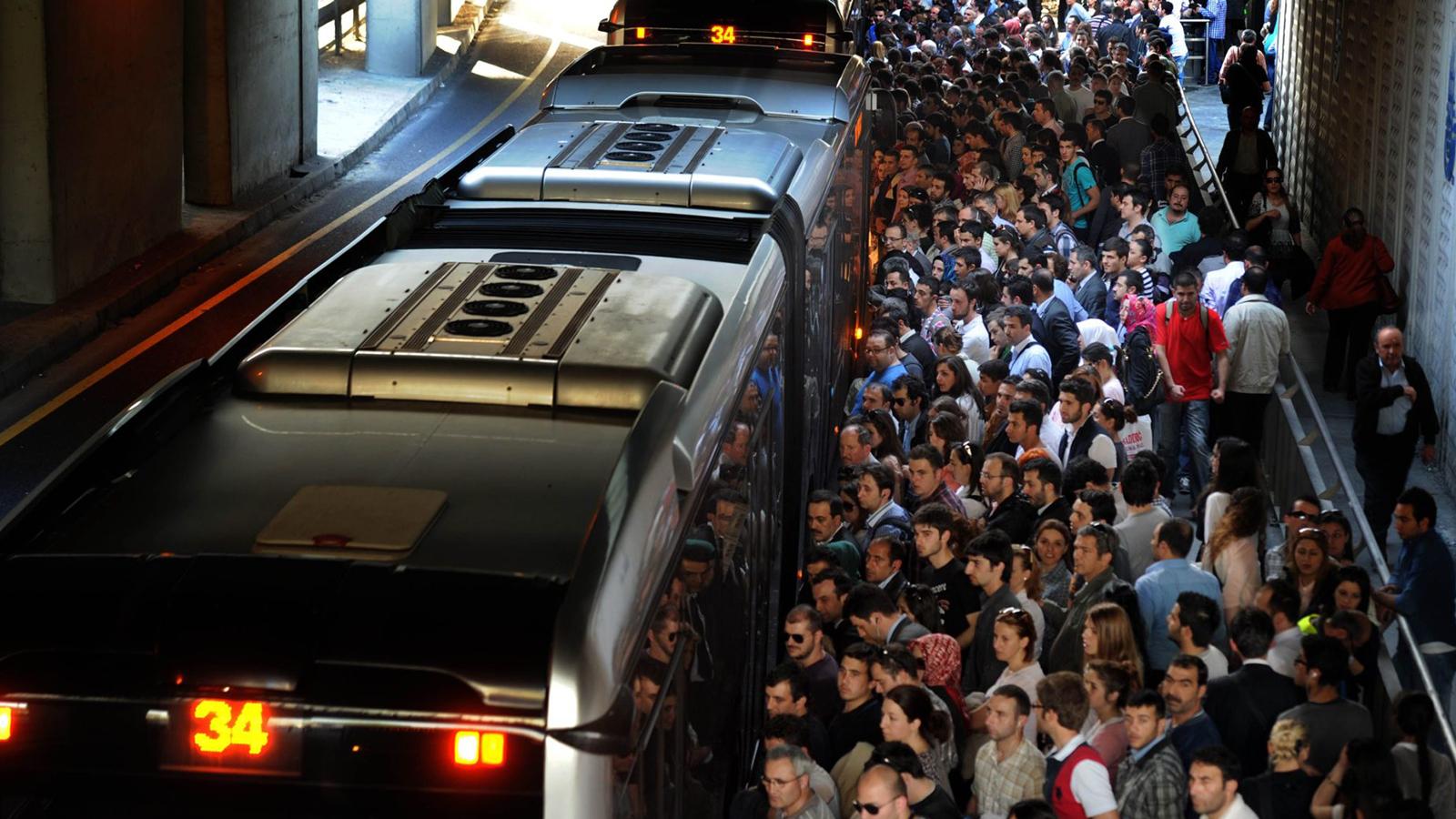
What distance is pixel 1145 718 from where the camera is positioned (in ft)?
25.3

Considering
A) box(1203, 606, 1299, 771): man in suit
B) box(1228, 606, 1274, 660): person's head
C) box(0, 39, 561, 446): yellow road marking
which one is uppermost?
box(1228, 606, 1274, 660): person's head

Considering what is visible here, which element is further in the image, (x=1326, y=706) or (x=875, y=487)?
(x=875, y=487)

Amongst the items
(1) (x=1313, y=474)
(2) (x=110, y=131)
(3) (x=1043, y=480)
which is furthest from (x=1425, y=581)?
(2) (x=110, y=131)

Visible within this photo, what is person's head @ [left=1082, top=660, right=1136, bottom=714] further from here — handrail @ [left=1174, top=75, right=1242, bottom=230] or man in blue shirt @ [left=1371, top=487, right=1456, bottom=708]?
handrail @ [left=1174, top=75, right=1242, bottom=230]

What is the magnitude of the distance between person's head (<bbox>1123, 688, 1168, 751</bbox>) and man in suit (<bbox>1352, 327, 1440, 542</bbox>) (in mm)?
6873

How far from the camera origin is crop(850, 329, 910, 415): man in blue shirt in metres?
13.0

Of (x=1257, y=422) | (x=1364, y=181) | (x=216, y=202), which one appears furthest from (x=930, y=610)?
(x=216, y=202)

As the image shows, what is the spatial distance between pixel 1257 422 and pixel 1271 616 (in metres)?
5.91

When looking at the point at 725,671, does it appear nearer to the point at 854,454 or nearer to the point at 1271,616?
the point at 1271,616

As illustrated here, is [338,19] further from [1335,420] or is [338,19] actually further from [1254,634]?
[1254,634]

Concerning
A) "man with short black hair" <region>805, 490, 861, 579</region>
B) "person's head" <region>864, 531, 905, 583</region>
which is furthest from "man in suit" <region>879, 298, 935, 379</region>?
"person's head" <region>864, 531, 905, 583</region>

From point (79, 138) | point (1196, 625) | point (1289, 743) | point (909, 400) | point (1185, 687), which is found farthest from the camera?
point (79, 138)

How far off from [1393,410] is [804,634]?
709 cm

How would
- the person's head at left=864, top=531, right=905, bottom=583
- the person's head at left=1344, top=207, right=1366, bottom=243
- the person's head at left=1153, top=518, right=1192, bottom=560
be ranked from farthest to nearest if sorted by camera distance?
the person's head at left=1344, top=207, right=1366, bottom=243 < the person's head at left=864, top=531, right=905, bottom=583 < the person's head at left=1153, top=518, right=1192, bottom=560
